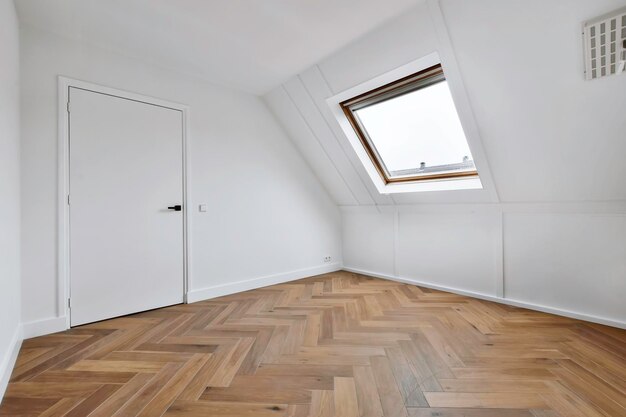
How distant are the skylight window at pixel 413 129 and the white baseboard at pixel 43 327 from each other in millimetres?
3141

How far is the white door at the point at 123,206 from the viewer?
2.41 meters

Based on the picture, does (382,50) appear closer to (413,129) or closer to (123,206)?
(413,129)

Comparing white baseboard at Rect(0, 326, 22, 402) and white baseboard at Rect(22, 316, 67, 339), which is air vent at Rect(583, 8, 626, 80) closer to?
white baseboard at Rect(0, 326, 22, 402)

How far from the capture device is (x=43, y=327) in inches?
87.8

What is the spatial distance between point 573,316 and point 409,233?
63.5 inches

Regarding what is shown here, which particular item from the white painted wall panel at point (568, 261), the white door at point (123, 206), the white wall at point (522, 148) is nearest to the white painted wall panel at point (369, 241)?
the white wall at point (522, 148)

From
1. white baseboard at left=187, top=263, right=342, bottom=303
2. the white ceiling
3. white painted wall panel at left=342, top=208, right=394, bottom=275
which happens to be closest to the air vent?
the white ceiling

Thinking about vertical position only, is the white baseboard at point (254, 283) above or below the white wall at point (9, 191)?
below

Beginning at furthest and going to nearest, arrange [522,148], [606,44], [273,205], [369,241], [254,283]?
[369,241] < [273,205] < [254,283] < [522,148] < [606,44]

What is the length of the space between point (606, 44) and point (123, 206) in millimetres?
3548

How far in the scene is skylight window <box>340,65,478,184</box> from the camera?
108 inches

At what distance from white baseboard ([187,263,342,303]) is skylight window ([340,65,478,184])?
1563 mm

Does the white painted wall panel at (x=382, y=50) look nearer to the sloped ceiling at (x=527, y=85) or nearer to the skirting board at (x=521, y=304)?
the sloped ceiling at (x=527, y=85)

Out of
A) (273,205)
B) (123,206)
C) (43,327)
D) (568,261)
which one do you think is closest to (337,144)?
(273,205)
